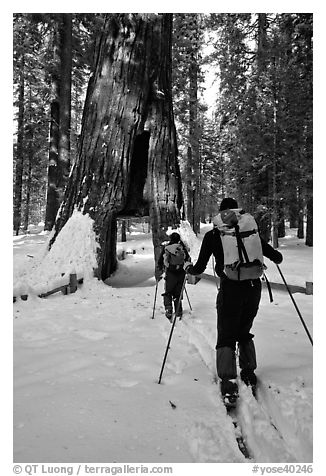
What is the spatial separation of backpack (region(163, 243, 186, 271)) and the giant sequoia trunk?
10.1 feet

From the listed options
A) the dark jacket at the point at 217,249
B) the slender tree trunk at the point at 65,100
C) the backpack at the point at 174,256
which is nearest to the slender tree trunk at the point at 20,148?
the slender tree trunk at the point at 65,100

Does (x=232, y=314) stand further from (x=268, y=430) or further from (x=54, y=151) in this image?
(x=54, y=151)

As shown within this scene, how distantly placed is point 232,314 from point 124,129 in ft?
24.0

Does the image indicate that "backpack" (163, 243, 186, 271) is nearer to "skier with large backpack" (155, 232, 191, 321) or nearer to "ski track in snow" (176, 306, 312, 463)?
"skier with large backpack" (155, 232, 191, 321)

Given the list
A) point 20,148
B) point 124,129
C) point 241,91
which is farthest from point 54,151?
point 241,91

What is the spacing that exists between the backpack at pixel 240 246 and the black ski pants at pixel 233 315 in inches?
4.9

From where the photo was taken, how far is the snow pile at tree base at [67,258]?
7935 mm

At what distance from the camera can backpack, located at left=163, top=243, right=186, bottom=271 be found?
6.08 metres

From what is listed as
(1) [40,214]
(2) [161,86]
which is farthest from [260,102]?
(1) [40,214]

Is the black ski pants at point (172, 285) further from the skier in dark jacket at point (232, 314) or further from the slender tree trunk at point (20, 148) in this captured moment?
the slender tree trunk at point (20, 148)

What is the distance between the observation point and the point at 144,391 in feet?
10.3

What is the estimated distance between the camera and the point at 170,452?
2.33 meters
